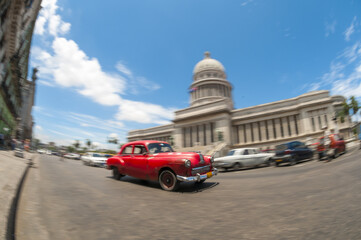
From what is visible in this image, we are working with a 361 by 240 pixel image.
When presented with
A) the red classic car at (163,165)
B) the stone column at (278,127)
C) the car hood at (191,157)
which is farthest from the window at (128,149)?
the stone column at (278,127)

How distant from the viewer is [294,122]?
36.1 m

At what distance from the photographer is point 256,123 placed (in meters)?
39.6

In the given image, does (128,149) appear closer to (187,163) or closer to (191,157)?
(191,157)

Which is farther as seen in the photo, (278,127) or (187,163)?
(278,127)

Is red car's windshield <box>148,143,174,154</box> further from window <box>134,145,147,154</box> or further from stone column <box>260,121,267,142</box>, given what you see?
stone column <box>260,121,267,142</box>

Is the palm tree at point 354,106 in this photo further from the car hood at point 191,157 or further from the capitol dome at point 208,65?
the car hood at point 191,157

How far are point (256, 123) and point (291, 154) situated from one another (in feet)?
100

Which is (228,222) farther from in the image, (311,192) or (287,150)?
(287,150)

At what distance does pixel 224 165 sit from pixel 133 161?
732cm

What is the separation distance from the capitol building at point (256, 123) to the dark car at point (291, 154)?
1797 centimetres

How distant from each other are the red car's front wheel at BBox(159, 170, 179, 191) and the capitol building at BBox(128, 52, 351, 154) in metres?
24.2

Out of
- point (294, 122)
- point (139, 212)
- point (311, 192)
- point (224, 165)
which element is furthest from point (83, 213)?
point (294, 122)

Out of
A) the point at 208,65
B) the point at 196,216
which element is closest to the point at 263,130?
the point at 208,65

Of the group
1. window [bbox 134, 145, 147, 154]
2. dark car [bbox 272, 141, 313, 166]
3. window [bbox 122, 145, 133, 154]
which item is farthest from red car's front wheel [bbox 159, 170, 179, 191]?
dark car [bbox 272, 141, 313, 166]
